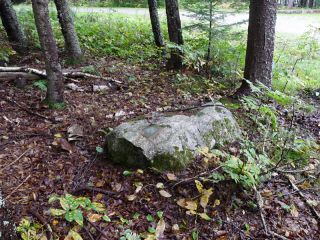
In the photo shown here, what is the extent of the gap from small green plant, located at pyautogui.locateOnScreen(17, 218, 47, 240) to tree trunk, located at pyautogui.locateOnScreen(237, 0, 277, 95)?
177 inches

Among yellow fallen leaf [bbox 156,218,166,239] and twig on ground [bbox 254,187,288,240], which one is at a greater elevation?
yellow fallen leaf [bbox 156,218,166,239]

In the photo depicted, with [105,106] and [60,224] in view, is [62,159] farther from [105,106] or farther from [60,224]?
[105,106]

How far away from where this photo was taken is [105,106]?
568 centimetres

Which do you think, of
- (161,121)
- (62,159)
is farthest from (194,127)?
(62,159)

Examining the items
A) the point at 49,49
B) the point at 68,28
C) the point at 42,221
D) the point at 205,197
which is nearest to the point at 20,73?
the point at 49,49

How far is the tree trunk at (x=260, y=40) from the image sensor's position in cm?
562

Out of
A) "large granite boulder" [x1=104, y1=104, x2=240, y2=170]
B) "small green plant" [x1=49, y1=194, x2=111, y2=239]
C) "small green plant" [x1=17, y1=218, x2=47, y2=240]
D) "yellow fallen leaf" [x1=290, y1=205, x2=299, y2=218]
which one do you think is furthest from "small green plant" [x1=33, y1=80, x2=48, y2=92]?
"yellow fallen leaf" [x1=290, y1=205, x2=299, y2=218]

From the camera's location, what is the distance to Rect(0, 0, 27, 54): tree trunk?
779cm

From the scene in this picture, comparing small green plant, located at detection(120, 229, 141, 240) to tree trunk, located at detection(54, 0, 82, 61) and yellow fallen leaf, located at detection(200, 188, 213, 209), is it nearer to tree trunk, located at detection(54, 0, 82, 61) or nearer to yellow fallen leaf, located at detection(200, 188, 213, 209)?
yellow fallen leaf, located at detection(200, 188, 213, 209)

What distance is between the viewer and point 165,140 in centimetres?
390

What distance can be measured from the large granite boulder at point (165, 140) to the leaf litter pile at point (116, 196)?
134 millimetres

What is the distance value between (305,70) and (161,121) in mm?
7448

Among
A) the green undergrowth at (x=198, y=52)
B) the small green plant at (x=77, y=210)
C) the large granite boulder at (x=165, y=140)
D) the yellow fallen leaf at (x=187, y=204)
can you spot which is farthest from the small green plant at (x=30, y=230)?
the green undergrowth at (x=198, y=52)

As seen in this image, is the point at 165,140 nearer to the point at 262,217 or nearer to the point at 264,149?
the point at 262,217
